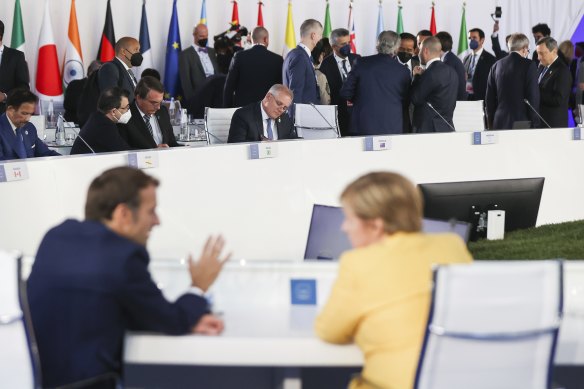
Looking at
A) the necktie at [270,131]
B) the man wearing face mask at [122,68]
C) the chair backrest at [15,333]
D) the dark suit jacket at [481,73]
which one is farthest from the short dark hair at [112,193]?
the dark suit jacket at [481,73]

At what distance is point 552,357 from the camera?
220cm

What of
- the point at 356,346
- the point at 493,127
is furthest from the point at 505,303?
the point at 493,127

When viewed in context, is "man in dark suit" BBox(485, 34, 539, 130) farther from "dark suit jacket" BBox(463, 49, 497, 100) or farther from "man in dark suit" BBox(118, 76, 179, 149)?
"man in dark suit" BBox(118, 76, 179, 149)

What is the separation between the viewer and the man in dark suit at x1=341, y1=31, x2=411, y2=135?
6746mm

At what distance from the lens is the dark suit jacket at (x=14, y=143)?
523 cm

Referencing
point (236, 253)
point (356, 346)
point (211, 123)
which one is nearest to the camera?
point (356, 346)

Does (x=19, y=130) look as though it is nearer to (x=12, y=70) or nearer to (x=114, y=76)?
(x=114, y=76)

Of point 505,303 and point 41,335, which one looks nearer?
point 505,303

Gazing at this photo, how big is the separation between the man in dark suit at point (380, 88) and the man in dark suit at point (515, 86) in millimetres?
1225

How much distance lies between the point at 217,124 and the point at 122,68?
0.86 metres

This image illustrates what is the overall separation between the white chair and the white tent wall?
3.69 meters

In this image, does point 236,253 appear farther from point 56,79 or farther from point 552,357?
point 56,79

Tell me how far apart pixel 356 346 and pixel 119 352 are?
54cm

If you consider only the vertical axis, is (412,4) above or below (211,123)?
above
